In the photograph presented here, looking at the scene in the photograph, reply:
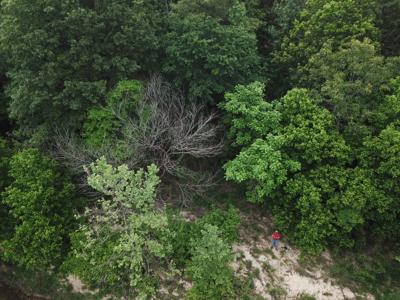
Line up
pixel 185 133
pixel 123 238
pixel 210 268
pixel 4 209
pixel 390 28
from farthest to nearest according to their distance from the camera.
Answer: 1. pixel 390 28
2. pixel 185 133
3. pixel 4 209
4. pixel 210 268
5. pixel 123 238

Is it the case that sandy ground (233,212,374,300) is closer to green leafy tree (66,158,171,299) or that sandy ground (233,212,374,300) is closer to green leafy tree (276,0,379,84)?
green leafy tree (66,158,171,299)

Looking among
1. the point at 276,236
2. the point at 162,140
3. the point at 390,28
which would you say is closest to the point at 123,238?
the point at 162,140

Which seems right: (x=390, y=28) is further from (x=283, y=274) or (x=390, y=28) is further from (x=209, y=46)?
(x=283, y=274)

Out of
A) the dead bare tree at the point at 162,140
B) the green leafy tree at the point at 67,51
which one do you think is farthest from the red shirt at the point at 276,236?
the green leafy tree at the point at 67,51

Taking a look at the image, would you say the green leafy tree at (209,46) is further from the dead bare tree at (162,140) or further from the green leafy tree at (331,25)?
the green leafy tree at (331,25)

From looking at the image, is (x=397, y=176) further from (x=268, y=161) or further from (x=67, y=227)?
(x=67, y=227)

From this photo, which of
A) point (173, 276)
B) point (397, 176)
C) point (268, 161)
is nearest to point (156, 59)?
point (268, 161)
